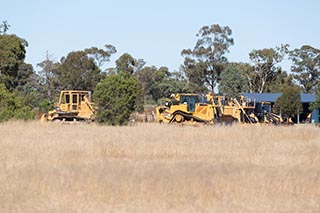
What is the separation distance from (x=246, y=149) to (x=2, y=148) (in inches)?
314

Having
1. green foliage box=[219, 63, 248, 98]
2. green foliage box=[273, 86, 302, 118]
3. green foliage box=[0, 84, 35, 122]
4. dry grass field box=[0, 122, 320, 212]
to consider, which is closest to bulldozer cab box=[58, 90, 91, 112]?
green foliage box=[0, 84, 35, 122]

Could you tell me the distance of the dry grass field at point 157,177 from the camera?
9.89 metres

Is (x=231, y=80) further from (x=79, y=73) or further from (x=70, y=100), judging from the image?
(x=70, y=100)

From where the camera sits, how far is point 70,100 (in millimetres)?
43812

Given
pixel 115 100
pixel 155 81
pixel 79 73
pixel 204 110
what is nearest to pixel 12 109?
pixel 115 100

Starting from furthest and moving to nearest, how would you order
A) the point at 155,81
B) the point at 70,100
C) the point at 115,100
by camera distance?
the point at 155,81 → the point at 70,100 → the point at 115,100

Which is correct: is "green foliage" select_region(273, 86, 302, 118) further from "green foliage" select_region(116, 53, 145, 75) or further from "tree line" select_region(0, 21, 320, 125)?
"green foliage" select_region(116, 53, 145, 75)

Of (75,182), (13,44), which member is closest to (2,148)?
(75,182)

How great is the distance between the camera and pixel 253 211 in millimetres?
9430

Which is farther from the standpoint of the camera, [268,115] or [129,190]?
[268,115]

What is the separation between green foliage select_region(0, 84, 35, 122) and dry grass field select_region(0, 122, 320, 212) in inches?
707

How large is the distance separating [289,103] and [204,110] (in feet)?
83.7

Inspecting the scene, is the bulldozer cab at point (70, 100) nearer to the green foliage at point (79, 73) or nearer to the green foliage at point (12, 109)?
the green foliage at point (12, 109)

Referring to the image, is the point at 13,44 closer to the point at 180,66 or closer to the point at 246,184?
the point at 180,66
